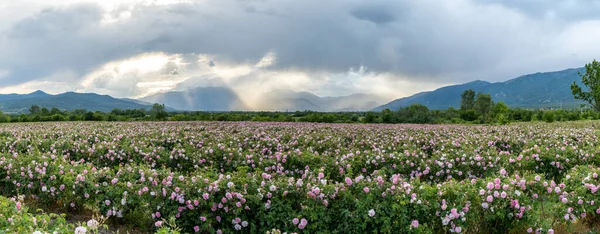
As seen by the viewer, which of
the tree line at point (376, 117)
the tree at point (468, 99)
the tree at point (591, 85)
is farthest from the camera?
the tree at point (468, 99)

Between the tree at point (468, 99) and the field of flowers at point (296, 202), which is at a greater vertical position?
the tree at point (468, 99)

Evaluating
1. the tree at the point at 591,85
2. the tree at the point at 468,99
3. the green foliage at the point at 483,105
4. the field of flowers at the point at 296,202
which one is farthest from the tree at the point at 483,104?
the field of flowers at the point at 296,202

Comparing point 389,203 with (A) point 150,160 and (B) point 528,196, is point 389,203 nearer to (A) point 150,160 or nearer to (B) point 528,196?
(B) point 528,196

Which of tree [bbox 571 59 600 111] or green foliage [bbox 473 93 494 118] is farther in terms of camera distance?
green foliage [bbox 473 93 494 118]

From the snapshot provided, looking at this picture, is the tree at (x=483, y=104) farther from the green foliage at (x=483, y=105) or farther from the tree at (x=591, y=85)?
the tree at (x=591, y=85)

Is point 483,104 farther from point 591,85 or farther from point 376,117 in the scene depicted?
point 376,117

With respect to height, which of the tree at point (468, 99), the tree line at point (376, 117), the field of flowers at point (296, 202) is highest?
the tree at point (468, 99)

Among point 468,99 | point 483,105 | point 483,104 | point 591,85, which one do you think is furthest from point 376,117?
point 468,99

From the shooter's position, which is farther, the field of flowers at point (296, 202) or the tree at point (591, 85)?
the tree at point (591, 85)

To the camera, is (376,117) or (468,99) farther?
(468,99)

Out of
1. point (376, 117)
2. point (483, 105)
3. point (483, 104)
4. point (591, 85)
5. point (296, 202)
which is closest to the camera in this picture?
point (296, 202)

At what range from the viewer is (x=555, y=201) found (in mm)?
6059

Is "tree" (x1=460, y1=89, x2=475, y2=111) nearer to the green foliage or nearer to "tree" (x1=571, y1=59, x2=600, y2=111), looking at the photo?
the green foliage

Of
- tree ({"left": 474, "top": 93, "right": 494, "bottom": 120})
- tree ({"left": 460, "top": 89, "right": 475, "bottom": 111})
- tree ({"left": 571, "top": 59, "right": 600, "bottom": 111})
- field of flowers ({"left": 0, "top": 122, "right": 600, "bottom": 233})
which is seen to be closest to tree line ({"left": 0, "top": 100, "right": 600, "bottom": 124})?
tree ({"left": 474, "top": 93, "right": 494, "bottom": 120})
